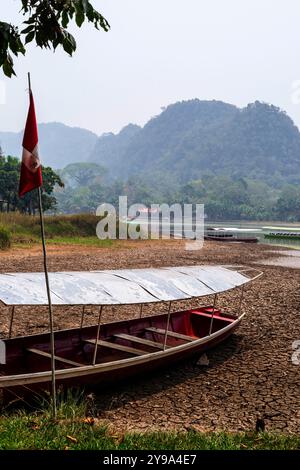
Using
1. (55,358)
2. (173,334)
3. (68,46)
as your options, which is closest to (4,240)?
(173,334)

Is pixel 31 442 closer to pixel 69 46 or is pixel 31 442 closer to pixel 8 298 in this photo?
pixel 8 298

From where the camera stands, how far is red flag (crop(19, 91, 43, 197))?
625 cm

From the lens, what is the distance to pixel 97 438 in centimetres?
649

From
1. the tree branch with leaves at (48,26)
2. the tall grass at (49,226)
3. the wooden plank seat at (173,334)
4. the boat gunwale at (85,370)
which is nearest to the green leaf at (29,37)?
the tree branch with leaves at (48,26)

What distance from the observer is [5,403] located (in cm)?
765

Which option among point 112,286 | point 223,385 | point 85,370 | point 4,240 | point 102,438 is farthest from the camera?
point 4,240

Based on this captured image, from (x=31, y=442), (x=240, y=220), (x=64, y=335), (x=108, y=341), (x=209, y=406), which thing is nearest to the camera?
(x=31, y=442)

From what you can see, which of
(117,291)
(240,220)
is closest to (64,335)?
(117,291)

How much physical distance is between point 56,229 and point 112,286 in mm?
37846

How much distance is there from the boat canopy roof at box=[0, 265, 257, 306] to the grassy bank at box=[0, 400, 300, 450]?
195 centimetres

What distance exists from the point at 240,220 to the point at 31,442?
172 metres

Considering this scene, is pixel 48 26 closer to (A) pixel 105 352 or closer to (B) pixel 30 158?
(B) pixel 30 158

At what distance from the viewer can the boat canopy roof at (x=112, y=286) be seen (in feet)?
27.2

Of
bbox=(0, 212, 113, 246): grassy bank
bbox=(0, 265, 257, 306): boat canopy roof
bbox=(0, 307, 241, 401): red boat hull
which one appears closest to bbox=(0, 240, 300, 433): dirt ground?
bbox=(0, 307, 241, 401): red boat hull
